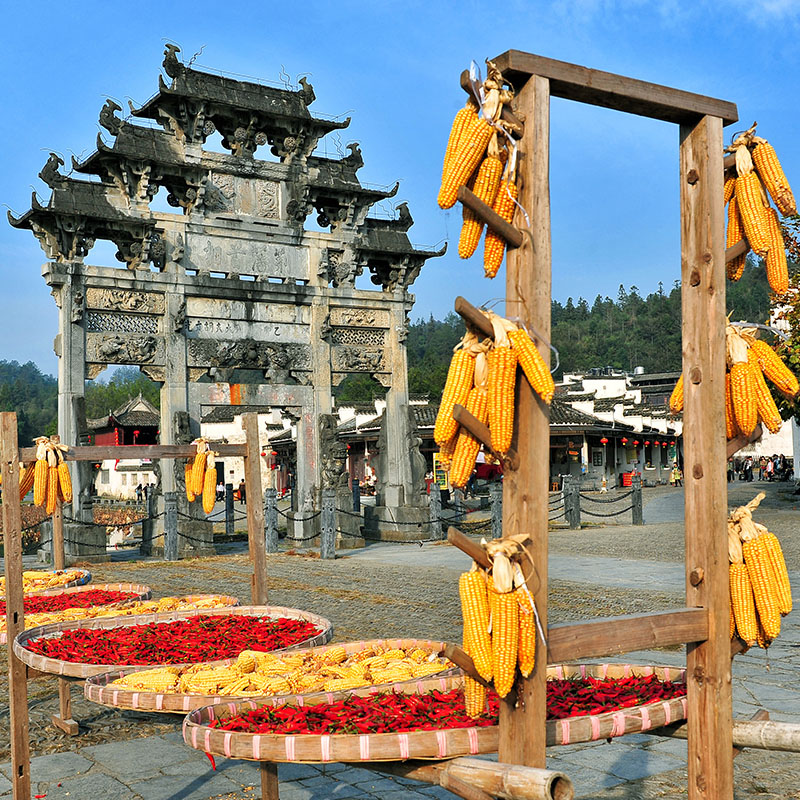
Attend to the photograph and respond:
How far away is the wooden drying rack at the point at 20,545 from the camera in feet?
17.6

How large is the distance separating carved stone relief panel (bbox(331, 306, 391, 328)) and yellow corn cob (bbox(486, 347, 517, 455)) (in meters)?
18.5

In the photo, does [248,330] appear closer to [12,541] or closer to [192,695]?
[12,541]

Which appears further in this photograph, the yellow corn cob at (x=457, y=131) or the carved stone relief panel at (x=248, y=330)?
the carved stone relief panel at (x=248, y=330)

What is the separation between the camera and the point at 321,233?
21.6m

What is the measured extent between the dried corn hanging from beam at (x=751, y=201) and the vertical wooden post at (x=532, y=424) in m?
1.09

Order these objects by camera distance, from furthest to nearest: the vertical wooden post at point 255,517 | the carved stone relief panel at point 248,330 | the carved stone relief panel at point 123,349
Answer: the carved stone relief panel at point 248,330 < the carved stone relief panel at point 123,349 < the vertical wooden post at point 255,517

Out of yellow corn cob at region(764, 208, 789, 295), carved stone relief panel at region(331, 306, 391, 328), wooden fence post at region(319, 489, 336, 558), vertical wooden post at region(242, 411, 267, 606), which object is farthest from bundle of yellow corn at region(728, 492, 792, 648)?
carved stone relief panel at region(331, 306, 391, 328)

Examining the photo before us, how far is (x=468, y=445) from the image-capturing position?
132 inches

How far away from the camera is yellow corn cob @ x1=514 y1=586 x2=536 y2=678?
3188mm

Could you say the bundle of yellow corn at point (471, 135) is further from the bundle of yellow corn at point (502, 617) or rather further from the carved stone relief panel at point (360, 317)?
the carved stone relief panel at point (360, 317)

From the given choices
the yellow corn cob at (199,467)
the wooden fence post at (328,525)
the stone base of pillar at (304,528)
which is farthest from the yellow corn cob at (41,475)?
the stone base of pillar at (304,528)

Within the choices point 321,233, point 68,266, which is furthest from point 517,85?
point 321,233

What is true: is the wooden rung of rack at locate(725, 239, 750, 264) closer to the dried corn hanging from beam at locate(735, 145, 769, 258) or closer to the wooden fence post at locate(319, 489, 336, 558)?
the dried corn hanging from beam at locate(735, 145, 769, 258)

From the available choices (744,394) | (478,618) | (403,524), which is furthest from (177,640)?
(403,524)
